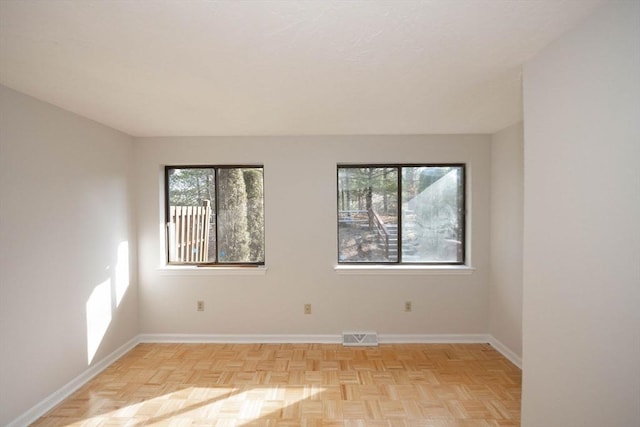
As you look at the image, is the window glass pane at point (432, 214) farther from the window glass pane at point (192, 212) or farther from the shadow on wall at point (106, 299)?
the shadow on wall at point (106, 299)

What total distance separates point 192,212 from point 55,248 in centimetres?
143

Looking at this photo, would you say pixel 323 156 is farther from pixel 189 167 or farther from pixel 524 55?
pixel 524 55

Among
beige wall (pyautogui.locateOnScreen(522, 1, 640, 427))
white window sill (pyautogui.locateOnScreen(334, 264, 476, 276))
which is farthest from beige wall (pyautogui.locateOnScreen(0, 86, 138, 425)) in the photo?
beige wall (pyautogui.locateOnScreen(522, 1, 640, 427))

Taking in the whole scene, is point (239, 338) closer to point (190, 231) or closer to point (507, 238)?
point (190, 231)

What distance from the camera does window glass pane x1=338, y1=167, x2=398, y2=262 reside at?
3.73m

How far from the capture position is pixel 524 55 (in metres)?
1.74

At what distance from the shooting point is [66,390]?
8.41ft

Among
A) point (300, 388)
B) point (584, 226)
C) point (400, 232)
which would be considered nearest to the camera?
point (584, 226)

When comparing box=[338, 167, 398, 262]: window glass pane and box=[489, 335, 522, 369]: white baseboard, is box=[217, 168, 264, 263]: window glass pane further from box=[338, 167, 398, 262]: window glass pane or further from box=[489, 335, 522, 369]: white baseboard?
box=[489, 335, 522, 369]: white baseboard

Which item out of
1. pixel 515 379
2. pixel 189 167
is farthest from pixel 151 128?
pixel 515 379

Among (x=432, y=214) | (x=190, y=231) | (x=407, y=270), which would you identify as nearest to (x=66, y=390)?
(x=190, y=231)

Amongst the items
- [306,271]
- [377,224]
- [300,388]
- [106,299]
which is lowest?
[300,388]

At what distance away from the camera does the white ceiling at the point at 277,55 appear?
52.1 inches

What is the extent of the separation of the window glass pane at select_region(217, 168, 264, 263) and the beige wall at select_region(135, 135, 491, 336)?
0.16 meters
